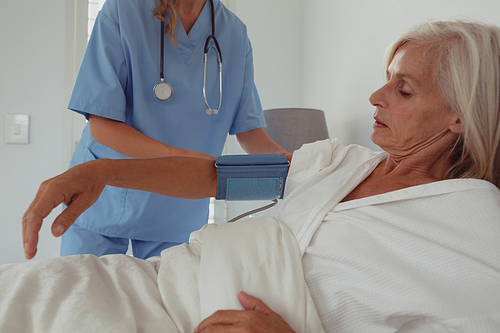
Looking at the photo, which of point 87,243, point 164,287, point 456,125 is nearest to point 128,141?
point 87,243

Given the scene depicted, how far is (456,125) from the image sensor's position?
2.90 ft

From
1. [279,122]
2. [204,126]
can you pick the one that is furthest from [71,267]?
[279,122]

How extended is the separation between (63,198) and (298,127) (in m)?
1.29

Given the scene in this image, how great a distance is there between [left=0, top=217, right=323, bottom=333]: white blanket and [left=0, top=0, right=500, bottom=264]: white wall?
3.91 feet

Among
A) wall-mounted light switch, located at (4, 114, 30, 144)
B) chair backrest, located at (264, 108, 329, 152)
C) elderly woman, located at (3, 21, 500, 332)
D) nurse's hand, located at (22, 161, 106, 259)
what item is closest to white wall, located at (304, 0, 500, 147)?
chair backrest, located at (264, 108, 329, 152)

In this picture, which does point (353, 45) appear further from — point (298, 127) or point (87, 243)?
point (87, 243)

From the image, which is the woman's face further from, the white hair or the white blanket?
the white blanket

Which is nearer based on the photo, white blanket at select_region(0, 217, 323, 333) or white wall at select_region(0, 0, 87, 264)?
white blanket at select_region(0, 217, 323, 333)

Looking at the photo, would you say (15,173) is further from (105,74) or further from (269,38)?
(269,38)

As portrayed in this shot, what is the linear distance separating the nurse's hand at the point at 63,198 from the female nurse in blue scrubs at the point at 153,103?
0.86 ft

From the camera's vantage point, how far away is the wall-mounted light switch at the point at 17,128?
2.09 metres

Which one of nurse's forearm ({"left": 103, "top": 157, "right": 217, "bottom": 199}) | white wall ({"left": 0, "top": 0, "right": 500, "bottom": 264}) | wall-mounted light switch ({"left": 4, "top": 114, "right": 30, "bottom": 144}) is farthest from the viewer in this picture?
wall-mounted light switch ({"left": 4, "top": 114, "right": 30, "bottom": 144})

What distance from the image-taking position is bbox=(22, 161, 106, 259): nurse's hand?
604 millimetres

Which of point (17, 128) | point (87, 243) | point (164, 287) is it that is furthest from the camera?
point (17, 128)
